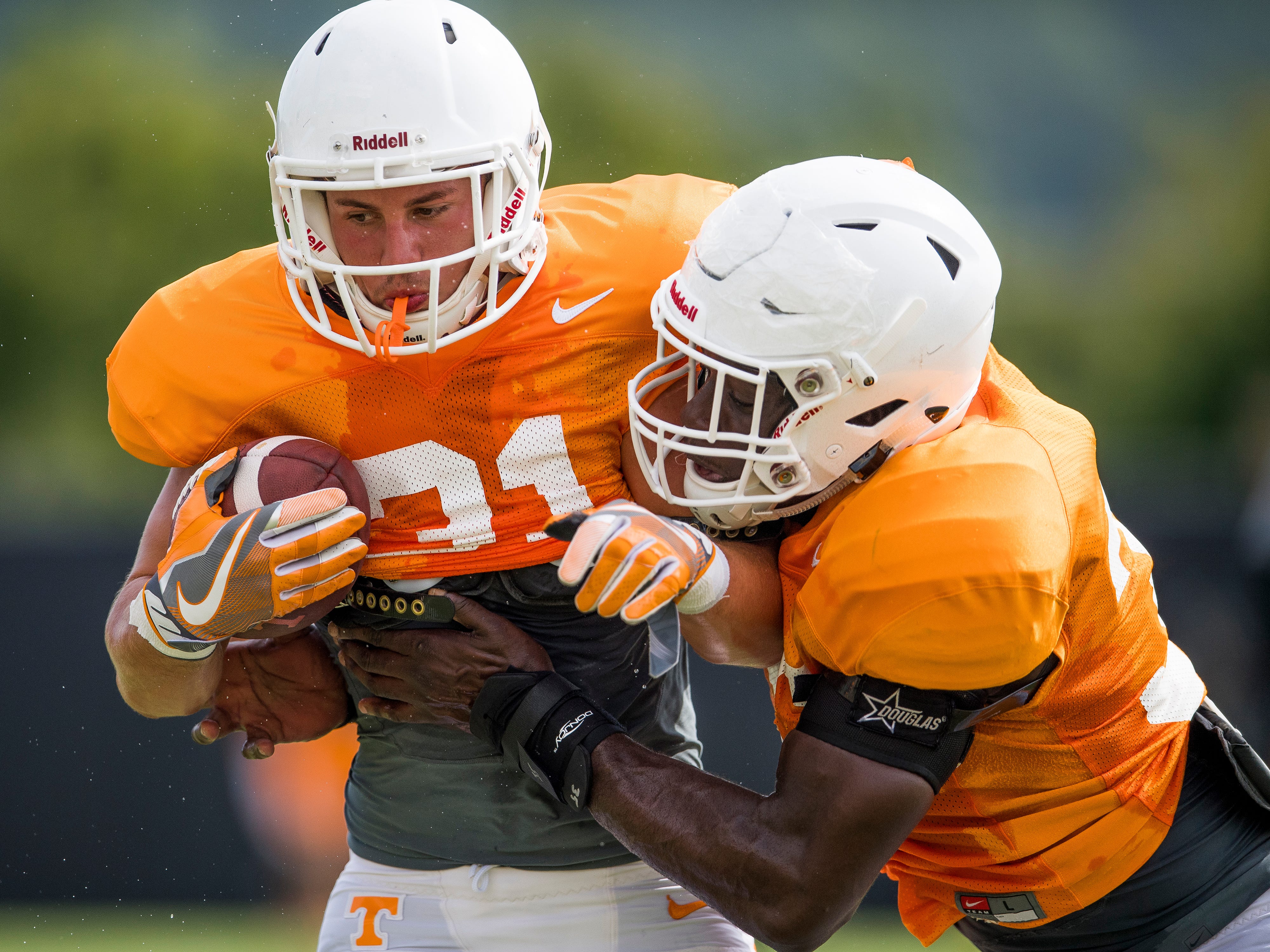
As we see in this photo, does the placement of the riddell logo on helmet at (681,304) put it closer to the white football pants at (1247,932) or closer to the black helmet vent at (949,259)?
the black helmet vent at (949,259)

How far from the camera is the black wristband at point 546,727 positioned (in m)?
1.99

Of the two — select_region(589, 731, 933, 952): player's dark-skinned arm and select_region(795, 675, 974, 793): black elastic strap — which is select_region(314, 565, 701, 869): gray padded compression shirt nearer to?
select_region(589, 731, 933, 952): player's dark-skinned arm

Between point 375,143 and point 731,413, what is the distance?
684 millimetres

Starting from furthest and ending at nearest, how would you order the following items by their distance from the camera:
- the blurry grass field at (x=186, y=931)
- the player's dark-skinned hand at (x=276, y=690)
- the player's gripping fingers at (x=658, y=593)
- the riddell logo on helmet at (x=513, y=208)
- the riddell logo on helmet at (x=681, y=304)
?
the blurry grass field at (x=186, y=931), the player's dark-skinned hand at (x=276, y=690), the riddell logo on helmet at (x=513, y=208), the riddell logo on helmet at (x=681, y=304), the player's gripping fingers at (x=658, y=593)

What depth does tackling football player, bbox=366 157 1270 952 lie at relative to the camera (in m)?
1.73

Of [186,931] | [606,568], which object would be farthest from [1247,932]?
[186,931]

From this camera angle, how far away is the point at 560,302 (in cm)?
216

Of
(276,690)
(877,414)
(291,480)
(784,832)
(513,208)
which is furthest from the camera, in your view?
(276,690)

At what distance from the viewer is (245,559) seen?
6.22 feet

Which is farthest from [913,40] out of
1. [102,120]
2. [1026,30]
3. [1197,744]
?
[1197,744]

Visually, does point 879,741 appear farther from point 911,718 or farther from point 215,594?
point 215,594

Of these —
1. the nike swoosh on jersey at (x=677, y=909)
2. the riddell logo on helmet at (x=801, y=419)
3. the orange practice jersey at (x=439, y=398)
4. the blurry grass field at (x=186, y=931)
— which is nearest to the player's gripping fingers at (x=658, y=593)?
the riddell logo on helmet at (x=801, y=419)

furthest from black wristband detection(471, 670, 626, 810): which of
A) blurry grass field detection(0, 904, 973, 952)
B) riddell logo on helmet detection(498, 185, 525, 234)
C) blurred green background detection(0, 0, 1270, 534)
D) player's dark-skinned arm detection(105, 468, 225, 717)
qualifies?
blurred green background detection(0, 0, 1270, 534)

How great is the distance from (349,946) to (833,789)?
101 cm
